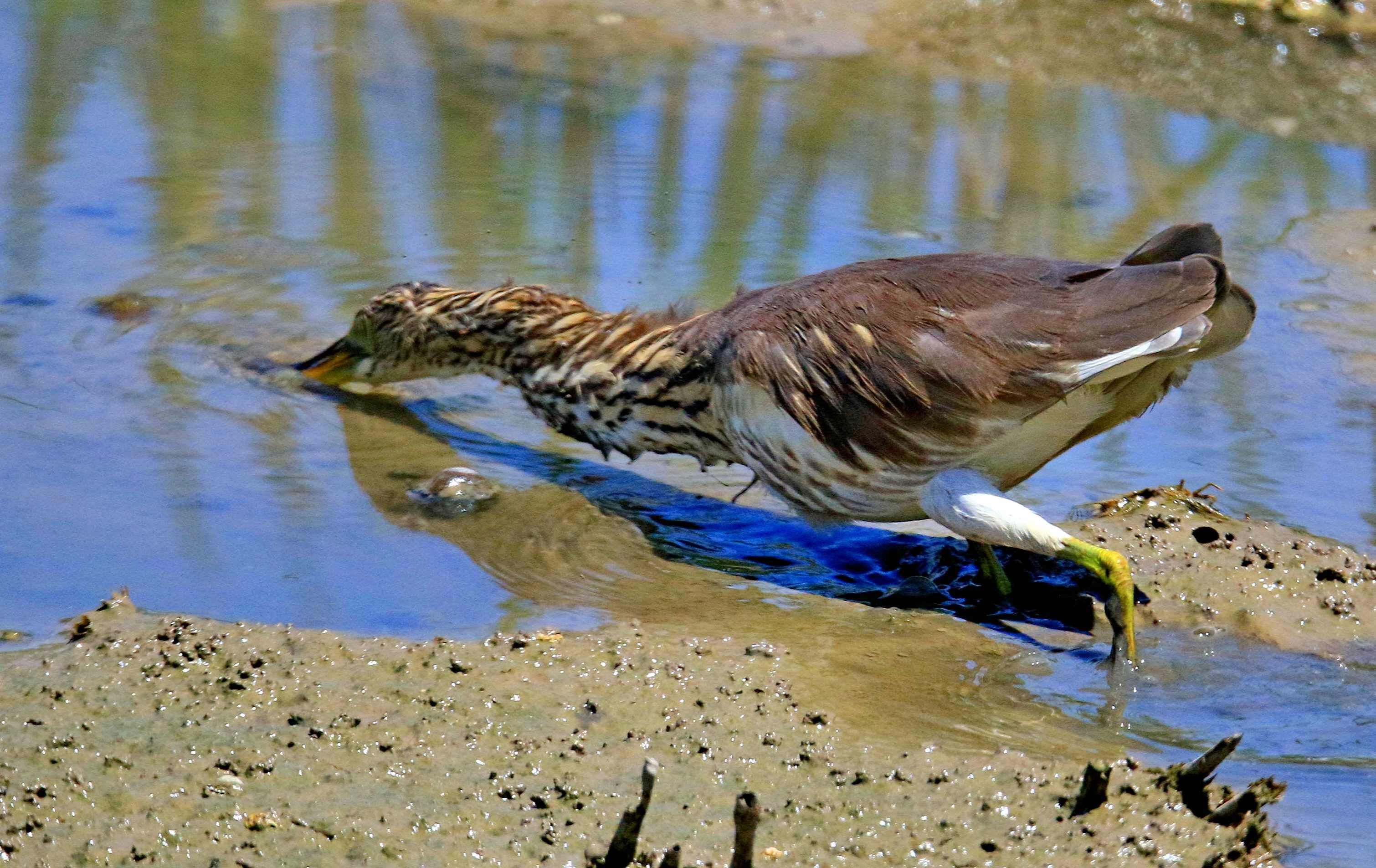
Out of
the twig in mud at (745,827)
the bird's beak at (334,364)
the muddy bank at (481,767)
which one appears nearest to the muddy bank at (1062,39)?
the bird's beak at (334,364)

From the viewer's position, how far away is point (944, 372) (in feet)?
16.3

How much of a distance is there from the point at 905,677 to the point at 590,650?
0.88 m

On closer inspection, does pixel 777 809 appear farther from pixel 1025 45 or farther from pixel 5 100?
pixel 1025 45

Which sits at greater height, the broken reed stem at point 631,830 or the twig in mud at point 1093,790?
the broken reed stem at point 631,830

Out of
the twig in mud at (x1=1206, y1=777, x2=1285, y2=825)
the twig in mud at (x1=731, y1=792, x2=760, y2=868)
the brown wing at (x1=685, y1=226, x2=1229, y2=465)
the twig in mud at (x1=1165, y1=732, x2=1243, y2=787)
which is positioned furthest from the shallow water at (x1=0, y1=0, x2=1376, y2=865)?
the twig in mud at (x1=731, y1=792, x2=760, y2=868)

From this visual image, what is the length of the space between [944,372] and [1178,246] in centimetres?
86

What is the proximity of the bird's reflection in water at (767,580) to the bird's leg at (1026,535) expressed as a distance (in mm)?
167

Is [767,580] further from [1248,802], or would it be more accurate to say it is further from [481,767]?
[1248,802]

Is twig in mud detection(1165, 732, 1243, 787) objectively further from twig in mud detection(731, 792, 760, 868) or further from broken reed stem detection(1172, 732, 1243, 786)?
twig in mud detection(731, 792, 760, 868)

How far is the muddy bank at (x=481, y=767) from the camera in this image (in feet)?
11.0

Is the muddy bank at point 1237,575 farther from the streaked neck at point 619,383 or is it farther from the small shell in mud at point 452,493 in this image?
the small shell in mud at point 452,493

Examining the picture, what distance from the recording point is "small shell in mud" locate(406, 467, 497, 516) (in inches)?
225

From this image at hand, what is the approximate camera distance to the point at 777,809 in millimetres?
3562

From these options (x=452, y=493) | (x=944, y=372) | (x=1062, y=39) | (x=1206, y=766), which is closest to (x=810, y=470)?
(x=944, y=372)
